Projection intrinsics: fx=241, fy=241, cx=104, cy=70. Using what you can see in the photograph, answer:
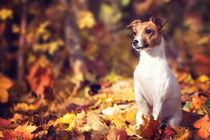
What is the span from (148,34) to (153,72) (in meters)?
0.33

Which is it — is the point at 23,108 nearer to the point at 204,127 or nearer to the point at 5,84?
the point at 5,84

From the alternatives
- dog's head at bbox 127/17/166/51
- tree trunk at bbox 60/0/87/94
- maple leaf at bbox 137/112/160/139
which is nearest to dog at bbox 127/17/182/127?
dog's head at bbox 127/17/166/51

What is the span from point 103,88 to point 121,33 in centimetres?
351

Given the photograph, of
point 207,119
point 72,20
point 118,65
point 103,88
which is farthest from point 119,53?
point 207,119

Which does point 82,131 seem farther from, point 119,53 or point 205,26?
point 205,26

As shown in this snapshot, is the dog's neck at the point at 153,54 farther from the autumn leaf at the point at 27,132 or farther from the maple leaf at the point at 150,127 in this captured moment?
the autumn leaf at the point at 27,132

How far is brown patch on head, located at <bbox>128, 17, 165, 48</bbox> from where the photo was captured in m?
2.04

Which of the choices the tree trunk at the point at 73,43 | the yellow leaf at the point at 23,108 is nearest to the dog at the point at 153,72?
the yellow leaf at the point at 23,108

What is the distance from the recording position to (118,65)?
5621 mm

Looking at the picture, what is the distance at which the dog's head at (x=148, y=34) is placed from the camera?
2.03m

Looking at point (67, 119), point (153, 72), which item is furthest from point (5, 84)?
point (153, 72)

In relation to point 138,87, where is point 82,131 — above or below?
below

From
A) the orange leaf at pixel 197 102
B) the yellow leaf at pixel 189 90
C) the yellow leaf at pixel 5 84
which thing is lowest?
the orange leaf at pixel 197 102

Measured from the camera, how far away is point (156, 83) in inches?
81.7
